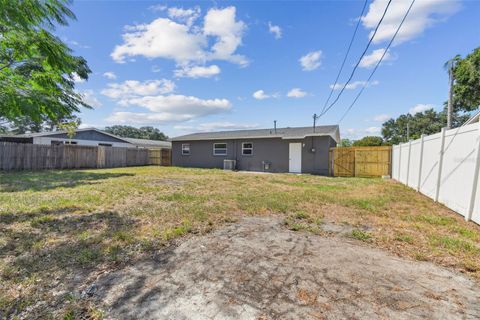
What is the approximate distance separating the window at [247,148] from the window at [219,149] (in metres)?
1.53

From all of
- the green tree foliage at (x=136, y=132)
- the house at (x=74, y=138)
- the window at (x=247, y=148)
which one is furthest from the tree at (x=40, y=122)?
the green tree foliage at (x=136, y=132)

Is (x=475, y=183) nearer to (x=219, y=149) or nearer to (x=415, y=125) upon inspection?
(x=219, y=149)

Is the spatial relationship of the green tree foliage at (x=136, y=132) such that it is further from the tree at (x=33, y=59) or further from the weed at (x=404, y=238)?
the weed at (x=404, y=238)

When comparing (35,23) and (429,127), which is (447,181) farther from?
(429,127)

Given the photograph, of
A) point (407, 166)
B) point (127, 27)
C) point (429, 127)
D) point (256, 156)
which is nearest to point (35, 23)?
point (127, 27)

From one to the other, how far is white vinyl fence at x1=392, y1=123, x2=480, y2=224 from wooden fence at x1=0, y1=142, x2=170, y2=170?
1880cm

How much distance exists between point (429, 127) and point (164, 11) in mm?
49968

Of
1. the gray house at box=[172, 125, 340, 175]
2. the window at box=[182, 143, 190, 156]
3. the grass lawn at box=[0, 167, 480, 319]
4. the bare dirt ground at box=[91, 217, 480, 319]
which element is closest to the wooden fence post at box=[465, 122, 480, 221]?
the grass lawn at box=[0, 167, 480, 319]

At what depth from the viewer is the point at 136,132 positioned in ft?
212

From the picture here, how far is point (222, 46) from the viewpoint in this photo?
12797 mm

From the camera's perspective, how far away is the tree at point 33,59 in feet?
10.9

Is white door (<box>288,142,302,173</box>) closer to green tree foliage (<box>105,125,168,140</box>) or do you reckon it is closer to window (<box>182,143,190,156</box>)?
window (<box>182,143,190,156</box>)

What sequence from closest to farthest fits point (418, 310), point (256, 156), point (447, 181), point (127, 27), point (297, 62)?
point (418, 310), point (447, 181), point (127, 27), point (297, 62), point (256, 156)

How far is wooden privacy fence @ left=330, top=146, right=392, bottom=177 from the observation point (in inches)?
527
